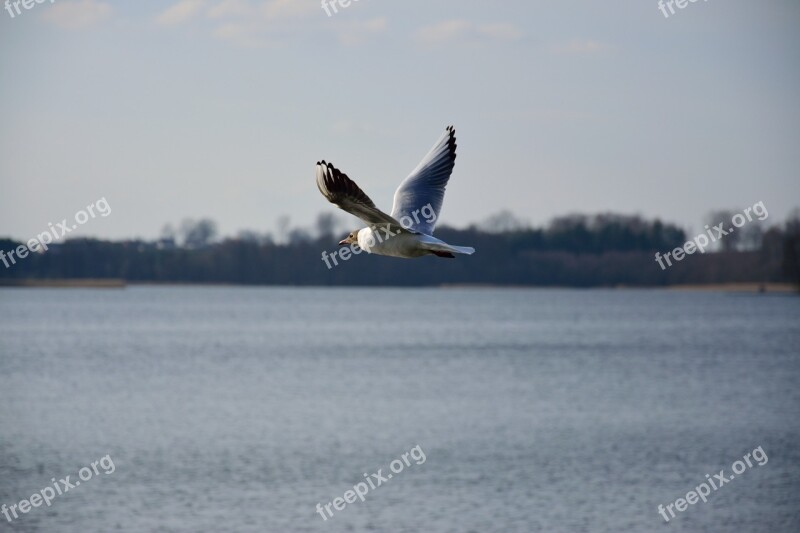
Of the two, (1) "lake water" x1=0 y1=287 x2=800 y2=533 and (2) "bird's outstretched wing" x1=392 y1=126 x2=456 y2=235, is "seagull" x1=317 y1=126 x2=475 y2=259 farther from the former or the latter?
(1) "lake water" x1=0 y1=287 x2=800 y2=533

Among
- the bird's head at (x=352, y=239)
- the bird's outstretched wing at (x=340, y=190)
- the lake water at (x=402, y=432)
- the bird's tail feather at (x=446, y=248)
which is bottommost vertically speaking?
the lake water at (x=402, y=432)

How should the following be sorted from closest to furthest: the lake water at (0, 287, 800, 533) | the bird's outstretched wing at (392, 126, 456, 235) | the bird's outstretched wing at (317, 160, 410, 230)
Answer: the bird's outstretched wing at (317, 160, 410, 230)
the bird's outstretched wing at (392, 126, 456, 235)
the lake water at (0, 287, 800, 533)

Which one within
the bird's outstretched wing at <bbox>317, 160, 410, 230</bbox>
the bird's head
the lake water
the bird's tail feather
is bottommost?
the lake water

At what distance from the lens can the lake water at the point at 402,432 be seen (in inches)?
1142

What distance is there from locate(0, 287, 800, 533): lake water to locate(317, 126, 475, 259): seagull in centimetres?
1727

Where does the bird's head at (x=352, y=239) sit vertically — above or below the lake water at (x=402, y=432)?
above

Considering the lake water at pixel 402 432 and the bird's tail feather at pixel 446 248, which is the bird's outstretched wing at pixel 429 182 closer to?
the bird's tail feather at pixel 446 248

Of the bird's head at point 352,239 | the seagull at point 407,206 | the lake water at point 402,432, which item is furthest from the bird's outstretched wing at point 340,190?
the lake water at point 402,432

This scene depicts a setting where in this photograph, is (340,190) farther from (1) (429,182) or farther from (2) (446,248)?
(1) (429,182)

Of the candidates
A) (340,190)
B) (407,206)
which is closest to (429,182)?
(407,206)

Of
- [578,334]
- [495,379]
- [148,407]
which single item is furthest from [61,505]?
[578,334]

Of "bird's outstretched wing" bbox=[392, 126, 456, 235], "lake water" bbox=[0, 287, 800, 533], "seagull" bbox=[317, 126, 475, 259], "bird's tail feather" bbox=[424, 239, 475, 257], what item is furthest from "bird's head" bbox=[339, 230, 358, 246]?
"lake water" bbox=[0, 287, 800, 533]

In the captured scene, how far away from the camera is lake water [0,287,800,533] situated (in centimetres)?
2902

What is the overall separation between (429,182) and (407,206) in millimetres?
443
